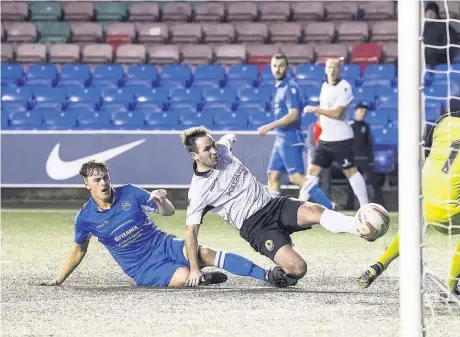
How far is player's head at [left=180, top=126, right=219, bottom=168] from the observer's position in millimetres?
7066

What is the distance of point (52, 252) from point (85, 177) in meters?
2.16

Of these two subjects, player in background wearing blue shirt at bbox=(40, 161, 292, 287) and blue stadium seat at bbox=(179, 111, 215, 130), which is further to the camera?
blue stadium seat at bbox=(179, 111, 215, 130)

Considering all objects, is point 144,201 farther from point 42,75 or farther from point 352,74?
point 42,75

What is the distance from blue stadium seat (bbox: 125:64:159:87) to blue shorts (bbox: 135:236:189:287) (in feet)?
28.2

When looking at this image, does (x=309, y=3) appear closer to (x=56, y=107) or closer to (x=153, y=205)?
(x=56, y=107)

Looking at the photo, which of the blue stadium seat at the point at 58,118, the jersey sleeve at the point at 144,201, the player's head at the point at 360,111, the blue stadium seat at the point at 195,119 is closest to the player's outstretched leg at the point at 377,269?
the jersey sleeve at the point at 144,201

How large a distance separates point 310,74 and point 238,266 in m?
8.54

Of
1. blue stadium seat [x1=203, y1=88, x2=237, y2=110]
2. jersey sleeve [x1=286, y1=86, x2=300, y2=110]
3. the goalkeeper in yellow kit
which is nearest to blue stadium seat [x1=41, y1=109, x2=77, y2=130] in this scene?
blue stadium seat [x1=203, y1=88, x2=237, y2=110]

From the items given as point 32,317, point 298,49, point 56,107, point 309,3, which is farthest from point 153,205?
point 309,3

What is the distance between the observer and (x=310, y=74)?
15375 mm

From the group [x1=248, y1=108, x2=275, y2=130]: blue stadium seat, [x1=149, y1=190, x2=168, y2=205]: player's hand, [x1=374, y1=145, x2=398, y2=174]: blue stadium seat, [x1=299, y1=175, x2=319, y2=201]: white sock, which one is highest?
[x1=149, y1=190, x2=168, y2=205]: player's hand

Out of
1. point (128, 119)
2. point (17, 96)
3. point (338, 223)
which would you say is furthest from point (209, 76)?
point (338, 223)

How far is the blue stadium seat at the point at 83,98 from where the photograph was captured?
15.0m

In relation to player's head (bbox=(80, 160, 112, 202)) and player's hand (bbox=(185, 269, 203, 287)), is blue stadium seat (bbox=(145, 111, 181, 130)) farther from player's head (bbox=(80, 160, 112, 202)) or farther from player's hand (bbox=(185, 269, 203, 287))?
player's hand (bbox=(185, 269, 203, 287))
